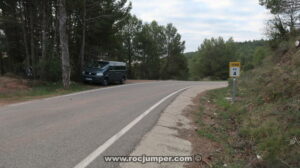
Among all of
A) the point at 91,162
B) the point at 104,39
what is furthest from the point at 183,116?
the point at 104,39

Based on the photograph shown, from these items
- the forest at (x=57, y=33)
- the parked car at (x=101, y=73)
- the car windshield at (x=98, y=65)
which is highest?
the forest at (x=57, y=33)

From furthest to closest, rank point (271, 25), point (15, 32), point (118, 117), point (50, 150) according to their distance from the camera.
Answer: point (15, 32), point (271, 25), point (118, 117), point (50, 150)

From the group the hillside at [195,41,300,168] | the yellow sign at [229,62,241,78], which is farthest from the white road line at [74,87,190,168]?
the yellow sign at [229,62,241,78]

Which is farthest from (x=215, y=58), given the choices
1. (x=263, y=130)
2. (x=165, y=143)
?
(x=165, y=143)

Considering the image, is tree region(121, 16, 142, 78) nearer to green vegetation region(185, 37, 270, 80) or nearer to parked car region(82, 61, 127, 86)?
parked car region(82, 61, 127, 86)

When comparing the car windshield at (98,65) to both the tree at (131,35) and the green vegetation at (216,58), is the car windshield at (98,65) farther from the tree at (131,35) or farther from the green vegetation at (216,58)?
the green vegetation at (216,58)

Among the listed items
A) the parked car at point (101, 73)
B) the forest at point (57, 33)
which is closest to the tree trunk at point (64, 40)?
the forest at point (57, 33)

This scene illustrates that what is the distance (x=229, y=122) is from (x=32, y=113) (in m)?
6.29

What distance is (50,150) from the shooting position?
4125 mm

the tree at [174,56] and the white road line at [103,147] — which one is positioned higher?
the tree at [174,56]

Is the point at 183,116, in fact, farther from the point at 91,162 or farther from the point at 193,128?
the point at 91,162

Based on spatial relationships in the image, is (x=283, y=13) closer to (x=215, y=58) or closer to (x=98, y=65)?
(x=98, y=65)

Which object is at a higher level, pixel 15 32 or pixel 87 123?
pixel 15 32

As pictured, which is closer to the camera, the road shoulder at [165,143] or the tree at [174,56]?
the road shoulder at [165,143]
